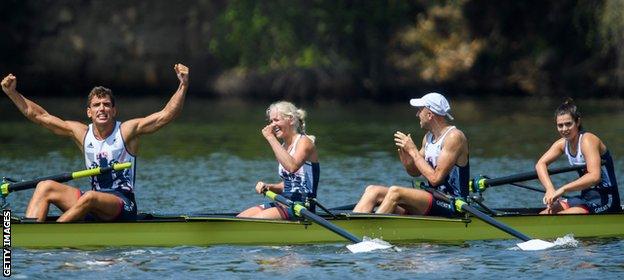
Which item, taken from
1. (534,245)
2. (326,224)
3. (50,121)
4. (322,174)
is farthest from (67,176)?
(322,174)

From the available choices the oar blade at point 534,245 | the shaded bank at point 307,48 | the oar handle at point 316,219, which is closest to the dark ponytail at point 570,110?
the oar blade at point 534,245

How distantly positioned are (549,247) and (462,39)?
42932 millimetres

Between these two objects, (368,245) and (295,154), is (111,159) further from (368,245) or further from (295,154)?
(368,245)

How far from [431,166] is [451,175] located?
0.97 ft

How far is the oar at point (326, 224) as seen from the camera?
55.0 feet

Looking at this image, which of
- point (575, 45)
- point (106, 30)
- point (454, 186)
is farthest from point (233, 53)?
point (454, 186)

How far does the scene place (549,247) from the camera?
17.2 metres

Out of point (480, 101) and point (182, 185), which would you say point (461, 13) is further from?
point (182, 185)

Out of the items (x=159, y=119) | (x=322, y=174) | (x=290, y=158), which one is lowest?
(x=290, y=158)

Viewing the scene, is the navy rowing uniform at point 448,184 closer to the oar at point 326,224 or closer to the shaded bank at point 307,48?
the oar at point 326,224

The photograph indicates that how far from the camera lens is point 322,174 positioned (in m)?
28.4

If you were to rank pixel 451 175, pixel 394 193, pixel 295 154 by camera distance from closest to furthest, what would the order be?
pixel 295 154, pixel 394 193, pixel 451 175

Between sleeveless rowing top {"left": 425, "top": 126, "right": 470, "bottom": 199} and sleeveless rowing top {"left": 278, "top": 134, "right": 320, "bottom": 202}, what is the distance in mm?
1333

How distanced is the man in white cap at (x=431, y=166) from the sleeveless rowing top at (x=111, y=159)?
2.76m
